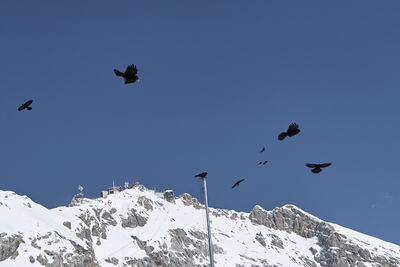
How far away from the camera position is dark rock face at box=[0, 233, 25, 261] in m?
121

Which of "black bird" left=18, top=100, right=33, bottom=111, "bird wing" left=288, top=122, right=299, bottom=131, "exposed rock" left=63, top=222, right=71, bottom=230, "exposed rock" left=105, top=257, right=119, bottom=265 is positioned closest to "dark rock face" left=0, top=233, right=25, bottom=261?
"exposed rock" left=63, top=222, right=71, bottom=230

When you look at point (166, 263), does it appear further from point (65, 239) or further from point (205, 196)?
point (205, 196)

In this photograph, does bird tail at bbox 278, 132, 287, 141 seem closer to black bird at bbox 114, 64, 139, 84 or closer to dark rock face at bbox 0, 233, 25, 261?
black bird at bbox 114, 64, 139, 84

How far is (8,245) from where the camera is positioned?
124 meters

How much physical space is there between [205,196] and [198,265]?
564ft

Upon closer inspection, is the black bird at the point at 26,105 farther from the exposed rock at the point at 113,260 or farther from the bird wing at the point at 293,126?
the exposed rock at the point at 113,260

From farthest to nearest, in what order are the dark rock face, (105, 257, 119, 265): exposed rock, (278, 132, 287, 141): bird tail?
(105, 257, 119, 265): exposed rock, the dark rock face, (278, 132, 287, 141): bird tail

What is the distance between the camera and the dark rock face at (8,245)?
12106cm

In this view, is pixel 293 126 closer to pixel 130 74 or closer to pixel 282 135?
pixel 282 135

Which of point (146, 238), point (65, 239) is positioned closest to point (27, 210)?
point (65, 239)

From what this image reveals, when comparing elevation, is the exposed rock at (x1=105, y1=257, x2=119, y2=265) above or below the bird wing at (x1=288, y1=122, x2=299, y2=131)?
above

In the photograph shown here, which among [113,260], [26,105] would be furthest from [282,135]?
[113,260]

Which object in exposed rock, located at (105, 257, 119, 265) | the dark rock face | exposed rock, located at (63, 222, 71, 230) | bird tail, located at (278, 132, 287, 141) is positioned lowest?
bird tail, located at (278, 132, 287, 141)

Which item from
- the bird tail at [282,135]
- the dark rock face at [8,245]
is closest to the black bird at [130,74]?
the bird tail at [282,135]
